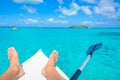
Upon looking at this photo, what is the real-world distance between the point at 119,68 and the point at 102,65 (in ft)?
1.00

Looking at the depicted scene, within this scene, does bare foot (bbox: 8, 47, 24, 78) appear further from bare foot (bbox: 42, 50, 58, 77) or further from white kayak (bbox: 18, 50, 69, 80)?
bare foot (bbox: 42, 50, 58, 77)

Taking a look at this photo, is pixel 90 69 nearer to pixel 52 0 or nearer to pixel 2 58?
pixel 2 58

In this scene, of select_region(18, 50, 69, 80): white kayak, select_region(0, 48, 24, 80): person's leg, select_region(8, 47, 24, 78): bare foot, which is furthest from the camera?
select_region(18, 50, 69, 80): white kayak

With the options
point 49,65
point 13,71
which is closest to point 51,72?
point 49,65

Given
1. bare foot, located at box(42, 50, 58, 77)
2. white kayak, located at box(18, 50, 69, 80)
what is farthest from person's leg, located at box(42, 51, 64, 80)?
white kayak, located at box(18, 50, 69, 80)

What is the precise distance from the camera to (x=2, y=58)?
4.02 metres

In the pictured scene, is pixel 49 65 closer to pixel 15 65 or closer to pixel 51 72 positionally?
pixel 51 72

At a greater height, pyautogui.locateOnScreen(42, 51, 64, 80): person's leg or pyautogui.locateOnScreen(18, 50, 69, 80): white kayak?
pyautogui.locateOnScreen(42, 51, 64, 80): person's leg

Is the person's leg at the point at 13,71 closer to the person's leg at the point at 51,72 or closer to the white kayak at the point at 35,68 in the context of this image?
the white kayak at the point at 35,68

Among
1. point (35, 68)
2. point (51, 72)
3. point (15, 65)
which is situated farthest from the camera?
point (35, 68)

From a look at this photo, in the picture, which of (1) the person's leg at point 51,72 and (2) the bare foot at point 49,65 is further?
(2) the bare foot at point 49,65

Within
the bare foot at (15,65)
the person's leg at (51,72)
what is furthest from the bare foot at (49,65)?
the bare foot at (15,65)

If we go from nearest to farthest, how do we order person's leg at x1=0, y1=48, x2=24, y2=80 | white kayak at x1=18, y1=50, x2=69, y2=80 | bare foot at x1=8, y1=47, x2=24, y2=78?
person's leg at x1=0, y1=48, x2=24, y2=80 < bare foot at x1=8, y1=47, x2=24, y2=78 < white kayak at x1=18, y1=50, x2=69, y2=80

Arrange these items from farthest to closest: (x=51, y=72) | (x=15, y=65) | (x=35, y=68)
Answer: (x=35, y=68) < (x=15, y=65) < (x=51, y=72)
